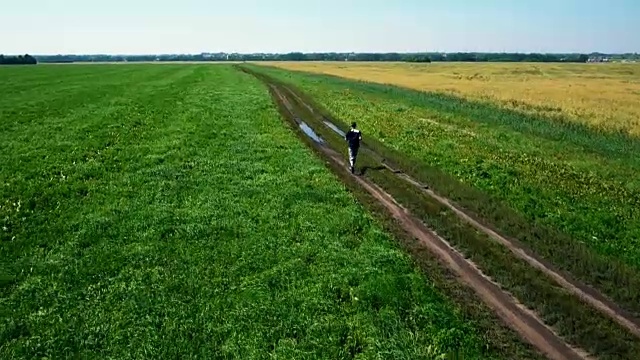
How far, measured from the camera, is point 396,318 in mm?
11117

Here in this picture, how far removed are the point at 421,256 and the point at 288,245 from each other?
12.1 feet

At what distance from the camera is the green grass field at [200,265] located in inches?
405

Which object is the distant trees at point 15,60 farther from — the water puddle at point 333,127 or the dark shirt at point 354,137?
the dark shirt at point 354,137

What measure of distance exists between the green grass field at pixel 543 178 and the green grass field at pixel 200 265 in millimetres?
4416

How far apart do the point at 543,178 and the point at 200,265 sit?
51.3ft

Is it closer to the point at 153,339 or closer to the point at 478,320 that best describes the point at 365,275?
the point at 478,320

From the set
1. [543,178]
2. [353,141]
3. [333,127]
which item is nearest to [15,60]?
[333,127]

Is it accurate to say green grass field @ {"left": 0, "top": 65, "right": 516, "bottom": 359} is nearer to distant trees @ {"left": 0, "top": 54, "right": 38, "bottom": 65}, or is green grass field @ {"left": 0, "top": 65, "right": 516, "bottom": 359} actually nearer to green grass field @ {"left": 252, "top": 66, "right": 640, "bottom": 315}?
green grass field @ {"left": 252, "top": 66, "right": 640, "bottom": 315}

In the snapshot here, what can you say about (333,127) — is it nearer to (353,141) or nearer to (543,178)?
(353,141)

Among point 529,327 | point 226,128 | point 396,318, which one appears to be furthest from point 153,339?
point 226,128

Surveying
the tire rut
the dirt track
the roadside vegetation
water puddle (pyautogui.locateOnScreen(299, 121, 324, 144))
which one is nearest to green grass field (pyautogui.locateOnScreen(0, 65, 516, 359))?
the dirt track

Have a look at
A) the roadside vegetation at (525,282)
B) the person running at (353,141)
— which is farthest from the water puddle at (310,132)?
the roadside vegetation at (525,282)

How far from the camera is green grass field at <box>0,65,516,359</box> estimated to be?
10.3 metres

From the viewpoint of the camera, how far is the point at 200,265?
13539mm
